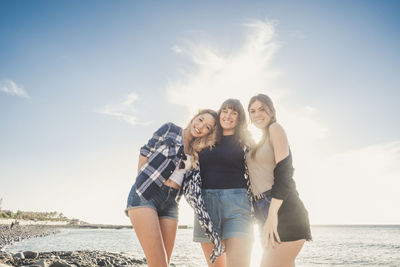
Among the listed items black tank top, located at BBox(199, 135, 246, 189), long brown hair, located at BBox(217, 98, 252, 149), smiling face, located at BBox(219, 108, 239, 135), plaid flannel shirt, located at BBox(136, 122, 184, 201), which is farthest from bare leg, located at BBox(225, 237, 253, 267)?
smiling face, located at BBox(219, 108, 239, 135)

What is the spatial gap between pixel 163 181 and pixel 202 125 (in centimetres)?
113

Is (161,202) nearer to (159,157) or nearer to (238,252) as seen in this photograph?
(159,157)

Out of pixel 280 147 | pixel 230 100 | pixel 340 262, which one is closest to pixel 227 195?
pixel 280 147

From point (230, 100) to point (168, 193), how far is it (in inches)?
72.3

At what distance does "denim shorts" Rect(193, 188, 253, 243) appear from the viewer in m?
3.44

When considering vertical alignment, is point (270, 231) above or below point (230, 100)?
below

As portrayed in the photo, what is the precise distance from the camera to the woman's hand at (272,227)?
10.1ft

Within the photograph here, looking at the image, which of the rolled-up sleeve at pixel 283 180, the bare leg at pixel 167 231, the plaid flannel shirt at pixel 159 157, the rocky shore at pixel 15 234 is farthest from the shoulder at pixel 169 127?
the rocky shore at pixel 15 234

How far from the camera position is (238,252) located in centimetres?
329

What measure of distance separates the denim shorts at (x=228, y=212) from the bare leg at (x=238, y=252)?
61 millimetres

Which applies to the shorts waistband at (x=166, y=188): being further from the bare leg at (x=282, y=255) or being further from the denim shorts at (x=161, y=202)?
the bare leg at (x=282, y=255)

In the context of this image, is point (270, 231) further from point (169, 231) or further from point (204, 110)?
point (204, 110)

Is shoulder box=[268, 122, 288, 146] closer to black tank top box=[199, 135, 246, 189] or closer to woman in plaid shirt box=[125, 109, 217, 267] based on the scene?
black tank top box=[199, 135, 246, 189]

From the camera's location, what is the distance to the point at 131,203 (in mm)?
3320
